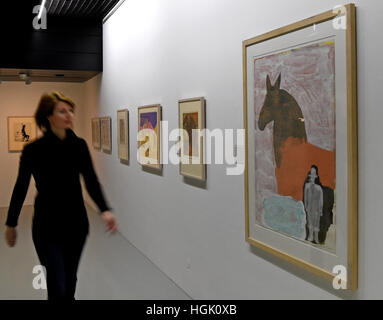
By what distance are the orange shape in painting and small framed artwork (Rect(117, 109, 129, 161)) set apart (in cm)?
444

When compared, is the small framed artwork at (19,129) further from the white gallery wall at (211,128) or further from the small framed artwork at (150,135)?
the small framed artwork at (150,135)

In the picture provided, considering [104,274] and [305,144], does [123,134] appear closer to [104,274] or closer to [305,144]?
[104,274]

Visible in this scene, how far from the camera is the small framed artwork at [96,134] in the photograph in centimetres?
953

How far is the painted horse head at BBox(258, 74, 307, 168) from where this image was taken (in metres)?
3.30

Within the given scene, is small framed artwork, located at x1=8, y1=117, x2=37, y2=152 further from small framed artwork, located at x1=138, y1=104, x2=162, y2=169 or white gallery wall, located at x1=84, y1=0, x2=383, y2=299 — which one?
small framed artwork, located at x1=138, y1=104, x2=162, y2=169

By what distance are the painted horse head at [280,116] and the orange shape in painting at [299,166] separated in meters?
0.05

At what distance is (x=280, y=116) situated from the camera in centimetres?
348

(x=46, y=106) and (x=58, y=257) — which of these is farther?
(x=58, y=257)

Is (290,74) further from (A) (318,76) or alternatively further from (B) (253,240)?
(B) (253,240)

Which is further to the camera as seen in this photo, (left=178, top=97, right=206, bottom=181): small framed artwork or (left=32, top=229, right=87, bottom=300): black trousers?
(left=178, top=97, right=206, bottom=181): small framed artwork

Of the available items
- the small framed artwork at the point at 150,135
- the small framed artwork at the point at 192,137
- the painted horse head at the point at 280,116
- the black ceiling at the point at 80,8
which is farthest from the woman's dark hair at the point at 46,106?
the black ceiling at the point at 80,8

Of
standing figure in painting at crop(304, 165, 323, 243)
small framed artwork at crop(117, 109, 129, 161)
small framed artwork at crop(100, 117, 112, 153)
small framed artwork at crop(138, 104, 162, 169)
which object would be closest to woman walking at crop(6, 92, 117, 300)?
standing figure in painting at crop(304, 165, 323, 243)

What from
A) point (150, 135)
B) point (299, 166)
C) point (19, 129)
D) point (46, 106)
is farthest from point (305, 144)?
point (19, 129)

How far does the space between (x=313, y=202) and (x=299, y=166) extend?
278 mm
